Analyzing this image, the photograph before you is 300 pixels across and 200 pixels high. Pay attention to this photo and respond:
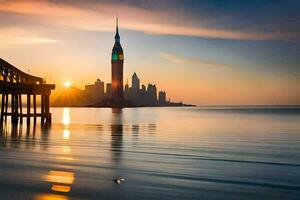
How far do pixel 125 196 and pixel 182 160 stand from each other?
6.12 metres

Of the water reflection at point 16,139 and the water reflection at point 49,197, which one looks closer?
the water reflection at point 49,197

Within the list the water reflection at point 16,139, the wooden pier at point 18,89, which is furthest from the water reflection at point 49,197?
the wooden pier at point 18,89

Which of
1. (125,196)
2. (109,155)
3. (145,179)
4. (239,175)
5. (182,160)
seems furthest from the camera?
(109,155)

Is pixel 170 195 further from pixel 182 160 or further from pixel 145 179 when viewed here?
pixel 182 160

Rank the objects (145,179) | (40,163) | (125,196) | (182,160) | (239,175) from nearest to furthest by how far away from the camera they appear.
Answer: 1. (125,196)
2. (145,179)
3. (239,175)
4. (40,163)
5. (182,160)

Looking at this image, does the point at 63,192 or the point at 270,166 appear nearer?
the point at 63,192

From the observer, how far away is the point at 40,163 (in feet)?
42.7

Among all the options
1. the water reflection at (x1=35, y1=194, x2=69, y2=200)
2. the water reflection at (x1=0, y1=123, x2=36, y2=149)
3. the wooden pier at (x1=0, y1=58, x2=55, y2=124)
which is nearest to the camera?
the water reflection at (x1=35, y1=194, x2=69, y2=200)

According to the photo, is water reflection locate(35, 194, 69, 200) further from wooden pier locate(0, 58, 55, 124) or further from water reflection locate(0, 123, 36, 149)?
wooden pier locate(0, 58, 55, 124)

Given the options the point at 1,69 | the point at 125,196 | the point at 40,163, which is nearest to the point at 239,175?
the point at 125,196

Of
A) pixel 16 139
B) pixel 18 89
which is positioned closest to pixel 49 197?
pixel 16 139

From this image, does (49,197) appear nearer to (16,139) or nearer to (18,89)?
(16,139)

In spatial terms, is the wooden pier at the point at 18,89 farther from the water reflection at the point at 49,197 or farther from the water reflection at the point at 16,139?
the water reflection at the point at 49,197

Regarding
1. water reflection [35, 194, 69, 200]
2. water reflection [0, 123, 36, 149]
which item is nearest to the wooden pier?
water reflection [0, 123, 36, 149]
